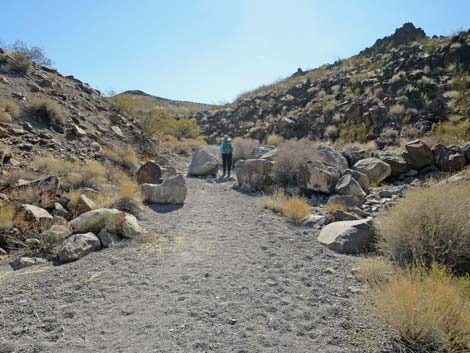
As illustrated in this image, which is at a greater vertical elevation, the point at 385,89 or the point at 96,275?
the point at 385,89

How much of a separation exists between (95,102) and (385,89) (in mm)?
16202

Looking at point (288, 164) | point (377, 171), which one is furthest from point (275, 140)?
point (377, 171)

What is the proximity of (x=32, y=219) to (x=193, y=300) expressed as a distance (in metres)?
4.03

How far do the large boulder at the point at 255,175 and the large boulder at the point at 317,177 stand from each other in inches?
56.5

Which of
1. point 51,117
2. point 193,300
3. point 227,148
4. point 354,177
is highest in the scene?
point 51,117

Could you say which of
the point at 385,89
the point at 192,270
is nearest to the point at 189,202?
the point at 192,270

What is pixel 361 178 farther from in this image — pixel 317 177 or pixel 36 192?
pixel 36 192

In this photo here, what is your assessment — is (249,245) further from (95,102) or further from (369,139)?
(95,102)

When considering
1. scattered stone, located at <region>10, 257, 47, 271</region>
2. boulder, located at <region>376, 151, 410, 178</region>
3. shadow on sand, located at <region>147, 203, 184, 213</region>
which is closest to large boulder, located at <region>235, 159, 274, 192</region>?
shadow on sand, located at <region>147, 203, 184, 213</region>

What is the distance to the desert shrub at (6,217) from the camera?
20.9 ft

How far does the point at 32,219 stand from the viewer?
21.6 ft

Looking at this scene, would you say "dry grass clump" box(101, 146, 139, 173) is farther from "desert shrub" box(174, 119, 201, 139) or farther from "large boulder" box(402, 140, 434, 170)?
"desert shrub" box(174, 119, 201, 139)

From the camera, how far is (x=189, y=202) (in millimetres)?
10078

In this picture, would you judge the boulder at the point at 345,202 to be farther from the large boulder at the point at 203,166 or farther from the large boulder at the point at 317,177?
the large boulder at the point at 203,166
